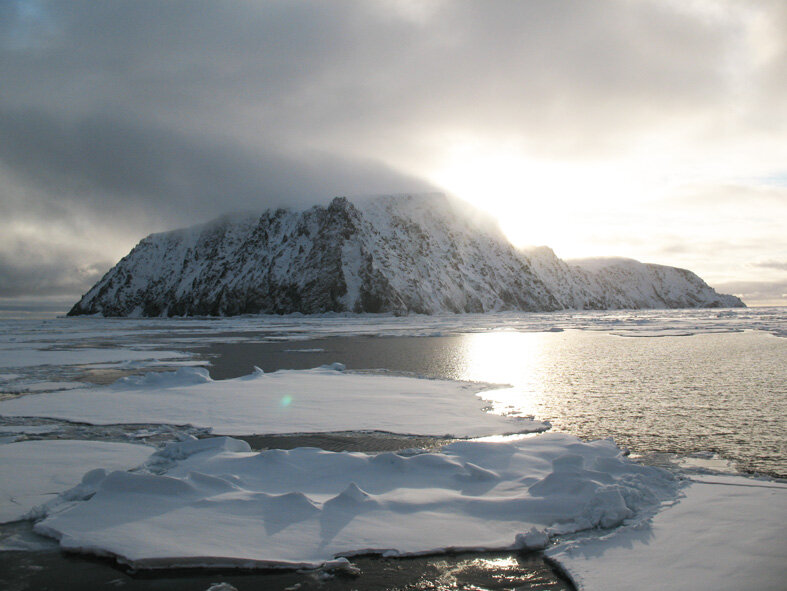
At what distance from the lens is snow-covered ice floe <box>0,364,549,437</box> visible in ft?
38.2

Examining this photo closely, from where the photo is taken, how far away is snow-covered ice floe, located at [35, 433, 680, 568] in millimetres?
5785

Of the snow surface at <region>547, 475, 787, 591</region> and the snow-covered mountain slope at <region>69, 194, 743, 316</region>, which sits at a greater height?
the snow-covered mountain slope at <region>69, 194, 743, 316</region>

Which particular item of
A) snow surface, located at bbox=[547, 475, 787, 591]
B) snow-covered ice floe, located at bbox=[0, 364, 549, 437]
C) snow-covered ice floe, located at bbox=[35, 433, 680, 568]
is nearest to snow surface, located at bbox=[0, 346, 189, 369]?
snow-covered ice floe, located at bbox=[0, 364, 549, 437]

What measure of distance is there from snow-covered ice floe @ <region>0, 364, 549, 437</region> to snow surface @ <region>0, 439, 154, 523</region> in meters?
2.05

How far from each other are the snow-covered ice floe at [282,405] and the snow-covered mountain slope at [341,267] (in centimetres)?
9405

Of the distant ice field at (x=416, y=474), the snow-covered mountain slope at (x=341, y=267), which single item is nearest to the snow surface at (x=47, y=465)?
the distant ice field at (x=416, y=474)

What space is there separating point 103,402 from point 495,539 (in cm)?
1245

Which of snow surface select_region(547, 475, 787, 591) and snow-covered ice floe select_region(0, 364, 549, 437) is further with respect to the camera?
snow-covered ice floe select_region(0, 364, 549, 437)

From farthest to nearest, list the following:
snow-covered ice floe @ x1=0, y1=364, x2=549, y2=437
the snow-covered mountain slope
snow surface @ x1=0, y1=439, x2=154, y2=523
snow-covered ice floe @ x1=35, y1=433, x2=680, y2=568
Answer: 1. the snow-covered mountain slope
2. snow-covered ice floe @ x1=0, y1=364, x2=549, y2=437
3. snow surface @ x1=0, y1=439, x2=154, y2=523
4. snow-covered ice floe @ x1=35, y1=433, x2=680, y2=568

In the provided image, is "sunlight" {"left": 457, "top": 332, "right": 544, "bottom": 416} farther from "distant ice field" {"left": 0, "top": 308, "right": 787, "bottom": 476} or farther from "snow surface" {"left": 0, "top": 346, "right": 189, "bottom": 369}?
"snow surface" {"left": 0, "top": 346, "right": 189, "bottom": 369}

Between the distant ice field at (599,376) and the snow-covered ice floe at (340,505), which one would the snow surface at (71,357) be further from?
the snow-covered ice floe at (340,505)

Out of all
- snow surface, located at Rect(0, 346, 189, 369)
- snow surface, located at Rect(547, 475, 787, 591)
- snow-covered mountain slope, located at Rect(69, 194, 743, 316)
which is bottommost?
snow surface, located at Rect(547, 475, 787, 591)

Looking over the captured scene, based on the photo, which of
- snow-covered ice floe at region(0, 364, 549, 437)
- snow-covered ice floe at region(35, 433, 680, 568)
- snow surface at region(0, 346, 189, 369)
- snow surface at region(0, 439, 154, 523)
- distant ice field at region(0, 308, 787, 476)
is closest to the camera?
snow-covered ice floe at region(35, 433, 680, 568)

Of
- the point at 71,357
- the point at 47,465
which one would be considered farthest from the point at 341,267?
the point at 47,465
